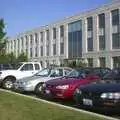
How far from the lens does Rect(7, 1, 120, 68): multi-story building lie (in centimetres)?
5972

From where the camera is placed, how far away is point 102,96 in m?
11.1

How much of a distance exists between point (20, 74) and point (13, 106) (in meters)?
11.5

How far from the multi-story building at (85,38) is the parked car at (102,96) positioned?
46.5 m

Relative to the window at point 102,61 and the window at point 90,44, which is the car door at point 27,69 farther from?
the window at point 90,44

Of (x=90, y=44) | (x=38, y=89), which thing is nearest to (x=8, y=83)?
(x=38, y=89)

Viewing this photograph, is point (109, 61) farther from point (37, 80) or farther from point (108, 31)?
point (37, 80)

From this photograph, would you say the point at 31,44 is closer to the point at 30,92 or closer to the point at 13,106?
the point at 30,92

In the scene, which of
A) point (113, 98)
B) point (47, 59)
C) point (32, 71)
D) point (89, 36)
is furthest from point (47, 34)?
point (113, 98)

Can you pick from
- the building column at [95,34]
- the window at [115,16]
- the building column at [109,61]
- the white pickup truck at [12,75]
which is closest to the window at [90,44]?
the building column at [95,34]

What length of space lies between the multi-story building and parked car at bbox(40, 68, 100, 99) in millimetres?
42281

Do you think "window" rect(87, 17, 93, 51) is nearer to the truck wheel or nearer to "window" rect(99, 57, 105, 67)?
"window" rect(99, 57, 105, 67)

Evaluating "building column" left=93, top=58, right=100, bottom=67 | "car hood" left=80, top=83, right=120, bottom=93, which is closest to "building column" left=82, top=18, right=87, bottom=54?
"building column" left=93, top=58, right=100, bottom=67

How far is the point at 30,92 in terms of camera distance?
66.4 ft

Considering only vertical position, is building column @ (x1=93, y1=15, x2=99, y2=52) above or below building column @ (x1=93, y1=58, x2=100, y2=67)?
above
